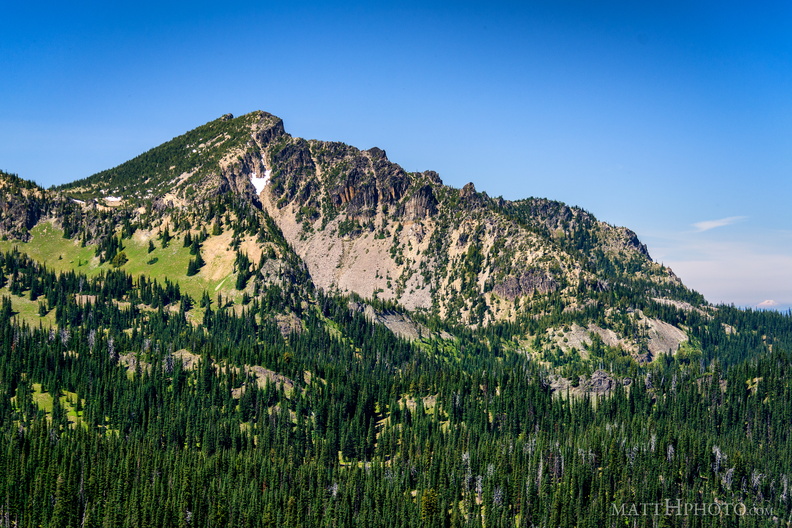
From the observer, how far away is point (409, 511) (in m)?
193

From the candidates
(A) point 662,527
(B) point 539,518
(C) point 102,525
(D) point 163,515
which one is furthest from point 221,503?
(A) point 662,527

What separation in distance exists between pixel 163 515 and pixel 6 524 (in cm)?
3241

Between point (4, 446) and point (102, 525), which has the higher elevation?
point (4, 446)

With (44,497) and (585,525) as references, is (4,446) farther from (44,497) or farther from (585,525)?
(585,525)

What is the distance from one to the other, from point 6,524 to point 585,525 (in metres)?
130

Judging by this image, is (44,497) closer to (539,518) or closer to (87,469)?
(87,469)

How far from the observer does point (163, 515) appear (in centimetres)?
18275

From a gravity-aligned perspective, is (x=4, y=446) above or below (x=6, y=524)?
above

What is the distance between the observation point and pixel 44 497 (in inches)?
7224

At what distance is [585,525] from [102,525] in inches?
4345

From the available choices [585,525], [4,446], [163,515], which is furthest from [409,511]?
[4,446]

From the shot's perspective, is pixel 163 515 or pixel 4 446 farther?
pixel 4 446

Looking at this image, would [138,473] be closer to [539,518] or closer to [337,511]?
[337,511]

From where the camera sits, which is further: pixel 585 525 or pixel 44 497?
pixel 585 525
